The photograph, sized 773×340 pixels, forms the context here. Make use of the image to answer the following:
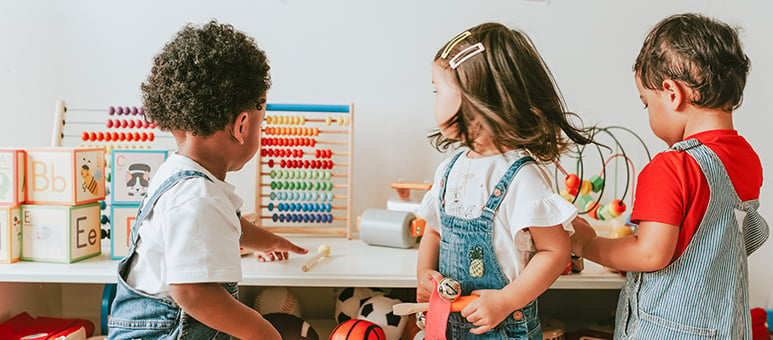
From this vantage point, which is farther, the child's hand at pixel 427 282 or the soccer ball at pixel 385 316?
the soccer ball at pixel 385 316

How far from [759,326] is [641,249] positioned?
681 millimetres

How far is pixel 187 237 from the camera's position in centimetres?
94

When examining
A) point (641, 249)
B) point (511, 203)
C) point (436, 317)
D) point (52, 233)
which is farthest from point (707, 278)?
point (52, 233)

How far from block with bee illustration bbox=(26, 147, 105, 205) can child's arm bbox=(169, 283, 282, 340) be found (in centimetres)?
60

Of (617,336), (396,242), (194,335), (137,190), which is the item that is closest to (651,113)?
(617,336)

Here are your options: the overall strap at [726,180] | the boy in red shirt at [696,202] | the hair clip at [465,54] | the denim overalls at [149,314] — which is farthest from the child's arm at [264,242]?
the overall strap at [726,180]

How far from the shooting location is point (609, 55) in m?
1.87

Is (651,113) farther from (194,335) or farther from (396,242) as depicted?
(194,335)

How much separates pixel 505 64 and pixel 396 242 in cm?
68

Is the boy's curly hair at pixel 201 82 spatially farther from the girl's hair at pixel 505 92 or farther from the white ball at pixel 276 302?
the white ball at pixel 276 302

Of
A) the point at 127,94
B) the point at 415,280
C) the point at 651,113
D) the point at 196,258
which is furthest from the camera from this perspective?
the point at 127,94

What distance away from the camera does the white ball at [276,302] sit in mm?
1607

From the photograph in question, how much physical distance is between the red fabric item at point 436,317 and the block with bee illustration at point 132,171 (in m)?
0.74

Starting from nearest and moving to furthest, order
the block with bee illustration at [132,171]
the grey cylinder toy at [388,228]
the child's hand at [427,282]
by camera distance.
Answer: the child's hand at [427,282] < the block with bee illustration at [132,171] < the grey cylinder toy at [388,228]
